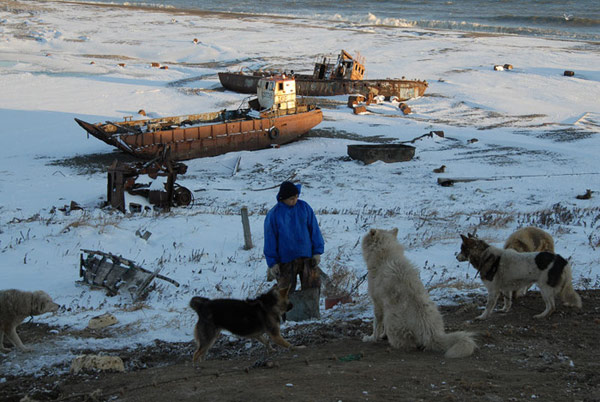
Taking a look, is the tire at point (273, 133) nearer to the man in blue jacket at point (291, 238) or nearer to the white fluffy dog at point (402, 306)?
the man in blue jacket at point (291, 238)

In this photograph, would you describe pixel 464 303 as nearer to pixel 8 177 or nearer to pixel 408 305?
pixel 408 305

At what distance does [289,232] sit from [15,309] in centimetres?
290

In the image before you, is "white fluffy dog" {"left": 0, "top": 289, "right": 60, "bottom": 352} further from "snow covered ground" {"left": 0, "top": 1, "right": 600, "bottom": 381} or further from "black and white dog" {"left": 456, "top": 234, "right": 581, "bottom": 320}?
"black and white dog" {"left": 456, "top": 234, "right": 581, "bottom": 320}

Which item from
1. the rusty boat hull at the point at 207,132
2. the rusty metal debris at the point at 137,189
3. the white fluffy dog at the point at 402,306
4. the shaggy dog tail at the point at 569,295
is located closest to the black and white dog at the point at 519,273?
the shaggy dog tail at the point at 569,295

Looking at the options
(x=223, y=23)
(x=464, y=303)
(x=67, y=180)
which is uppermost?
(x=223, y=23)

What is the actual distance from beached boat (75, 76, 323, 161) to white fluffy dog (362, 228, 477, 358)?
15224 millimetres

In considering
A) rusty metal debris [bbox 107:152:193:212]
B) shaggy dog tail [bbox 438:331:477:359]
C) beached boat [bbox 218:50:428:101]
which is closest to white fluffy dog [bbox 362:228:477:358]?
shaggy dog tail [bbox 438:331:477:359]

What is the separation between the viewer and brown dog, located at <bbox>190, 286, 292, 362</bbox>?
5.14m

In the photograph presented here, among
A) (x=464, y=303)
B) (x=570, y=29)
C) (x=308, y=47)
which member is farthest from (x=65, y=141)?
(x=570, y=29)

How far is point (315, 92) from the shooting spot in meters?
33.5

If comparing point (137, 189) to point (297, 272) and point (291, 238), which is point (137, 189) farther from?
point (291, 238)

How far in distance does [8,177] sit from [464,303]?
615 inches

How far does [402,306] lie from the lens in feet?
17.5

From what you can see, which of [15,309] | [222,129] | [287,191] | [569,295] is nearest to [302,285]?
[287,191]
